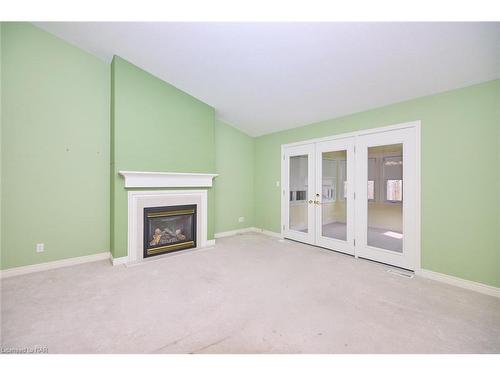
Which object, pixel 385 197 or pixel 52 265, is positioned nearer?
pixel 52 265

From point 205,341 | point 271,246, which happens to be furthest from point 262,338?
point 271,246


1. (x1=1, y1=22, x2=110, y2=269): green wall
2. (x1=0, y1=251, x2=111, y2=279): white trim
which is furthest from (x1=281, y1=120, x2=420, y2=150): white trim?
(x1=0, y1=251, x2=111, y2=279): white trim

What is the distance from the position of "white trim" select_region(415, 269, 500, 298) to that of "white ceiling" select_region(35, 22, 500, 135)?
7.60 ft

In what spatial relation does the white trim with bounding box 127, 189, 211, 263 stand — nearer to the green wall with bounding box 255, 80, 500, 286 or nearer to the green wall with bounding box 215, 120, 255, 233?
the green wall with bounding box 215, 120, 255, 233

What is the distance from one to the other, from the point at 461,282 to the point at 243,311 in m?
2.64

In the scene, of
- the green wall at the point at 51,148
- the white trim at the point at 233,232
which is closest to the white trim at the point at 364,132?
the white trim at the point at 233,232

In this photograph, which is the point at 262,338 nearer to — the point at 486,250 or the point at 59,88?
the point at 486,250

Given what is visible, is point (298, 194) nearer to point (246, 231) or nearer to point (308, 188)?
point (308, 188)

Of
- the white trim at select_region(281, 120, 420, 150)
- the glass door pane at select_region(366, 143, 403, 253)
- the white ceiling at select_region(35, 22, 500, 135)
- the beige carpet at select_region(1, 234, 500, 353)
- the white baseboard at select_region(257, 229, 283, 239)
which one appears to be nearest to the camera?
the beige carpet at select_region(1, 234, 500, 353)

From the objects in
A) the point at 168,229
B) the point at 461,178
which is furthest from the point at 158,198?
the point at 461,178

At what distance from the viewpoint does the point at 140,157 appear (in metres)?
3.44

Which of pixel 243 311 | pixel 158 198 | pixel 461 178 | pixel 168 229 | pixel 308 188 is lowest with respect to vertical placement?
pixel 243 311

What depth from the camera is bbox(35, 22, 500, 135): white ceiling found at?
82.5 inches

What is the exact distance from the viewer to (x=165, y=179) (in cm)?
364
